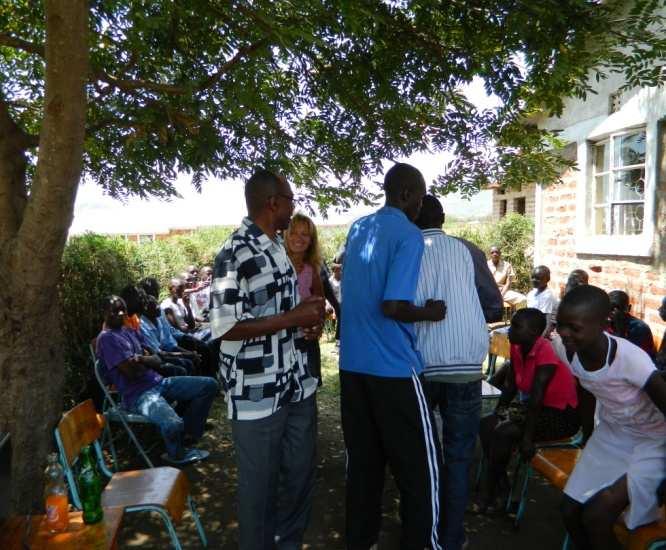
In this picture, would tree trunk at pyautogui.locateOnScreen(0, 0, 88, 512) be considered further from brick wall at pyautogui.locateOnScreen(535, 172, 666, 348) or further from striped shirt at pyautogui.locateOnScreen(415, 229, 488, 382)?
brick wall at pyautogui.locateOnScreen(535, 172, 666, 348)

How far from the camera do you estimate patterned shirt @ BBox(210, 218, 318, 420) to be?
2.38 m

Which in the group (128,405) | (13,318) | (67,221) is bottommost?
(128,405)

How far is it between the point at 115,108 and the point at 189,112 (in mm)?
569

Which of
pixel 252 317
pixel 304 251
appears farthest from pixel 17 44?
pixel 252 317

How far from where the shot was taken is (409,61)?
14.1 feet

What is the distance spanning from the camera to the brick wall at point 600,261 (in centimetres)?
651

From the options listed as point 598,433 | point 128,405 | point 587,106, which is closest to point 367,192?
point 128,405

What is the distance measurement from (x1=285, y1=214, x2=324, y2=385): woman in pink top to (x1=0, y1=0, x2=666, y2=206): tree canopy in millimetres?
676

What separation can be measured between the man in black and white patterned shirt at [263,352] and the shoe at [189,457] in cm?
219

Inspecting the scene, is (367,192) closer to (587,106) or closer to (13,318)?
(13,318)

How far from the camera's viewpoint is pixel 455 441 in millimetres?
2992

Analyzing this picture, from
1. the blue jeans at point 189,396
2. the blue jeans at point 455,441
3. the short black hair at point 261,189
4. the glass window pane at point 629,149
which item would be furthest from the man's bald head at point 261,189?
the glass window pane at point 629,149

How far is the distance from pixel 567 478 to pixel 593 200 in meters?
6.22

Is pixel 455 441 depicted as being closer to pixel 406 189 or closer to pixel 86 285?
pixel 406 189
